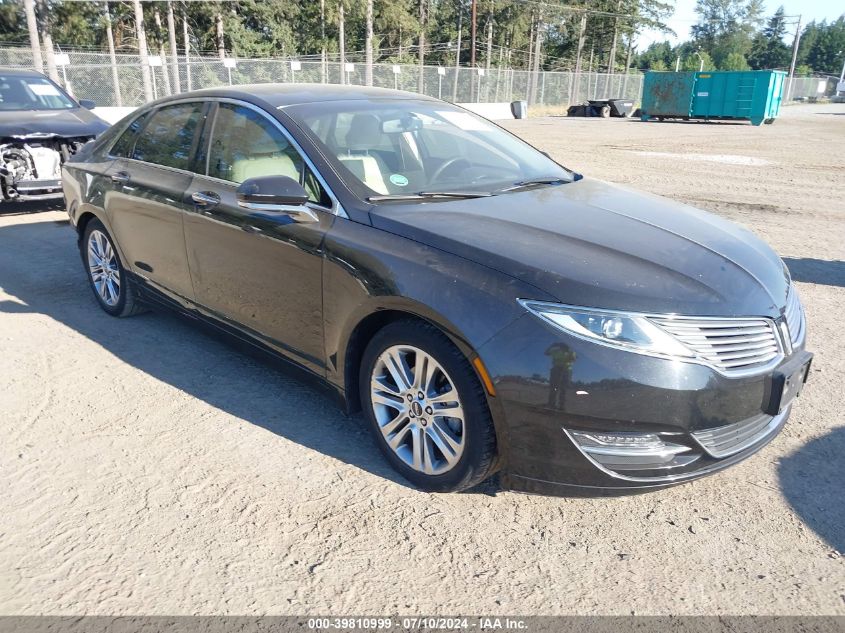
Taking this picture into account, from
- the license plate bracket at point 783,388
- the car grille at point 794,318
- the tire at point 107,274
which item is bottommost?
the tire at point 107,274

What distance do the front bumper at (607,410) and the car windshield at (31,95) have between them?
29.9 ft

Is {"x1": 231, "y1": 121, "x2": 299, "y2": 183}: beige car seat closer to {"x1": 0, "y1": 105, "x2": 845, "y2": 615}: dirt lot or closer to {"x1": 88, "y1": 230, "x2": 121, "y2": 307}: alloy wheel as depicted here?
{"x1": 0, "y1": 105, "x2": 845, "y2": 615}: dirt lot

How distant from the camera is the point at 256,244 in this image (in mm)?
3555

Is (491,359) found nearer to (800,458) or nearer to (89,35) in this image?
(800,458)

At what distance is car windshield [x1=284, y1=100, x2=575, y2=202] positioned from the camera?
3.39 m

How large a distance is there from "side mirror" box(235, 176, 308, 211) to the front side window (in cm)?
11

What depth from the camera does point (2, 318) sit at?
521cm

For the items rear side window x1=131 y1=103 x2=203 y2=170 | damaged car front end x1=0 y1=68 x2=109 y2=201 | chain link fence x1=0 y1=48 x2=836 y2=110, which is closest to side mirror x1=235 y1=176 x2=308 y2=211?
rear side window x1=131 y1=103 x2=203 y2=170

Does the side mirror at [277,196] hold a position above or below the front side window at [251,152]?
below

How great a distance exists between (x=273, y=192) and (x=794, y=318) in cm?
236

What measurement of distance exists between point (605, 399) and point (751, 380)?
59cm

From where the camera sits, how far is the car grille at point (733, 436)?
2.56 meters

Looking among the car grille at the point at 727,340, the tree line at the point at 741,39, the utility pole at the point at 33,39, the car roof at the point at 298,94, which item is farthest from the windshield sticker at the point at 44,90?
the tree line at the point at 741,39

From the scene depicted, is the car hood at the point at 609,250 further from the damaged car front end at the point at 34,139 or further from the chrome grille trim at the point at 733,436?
the damaged car front end at the point at 34,139
